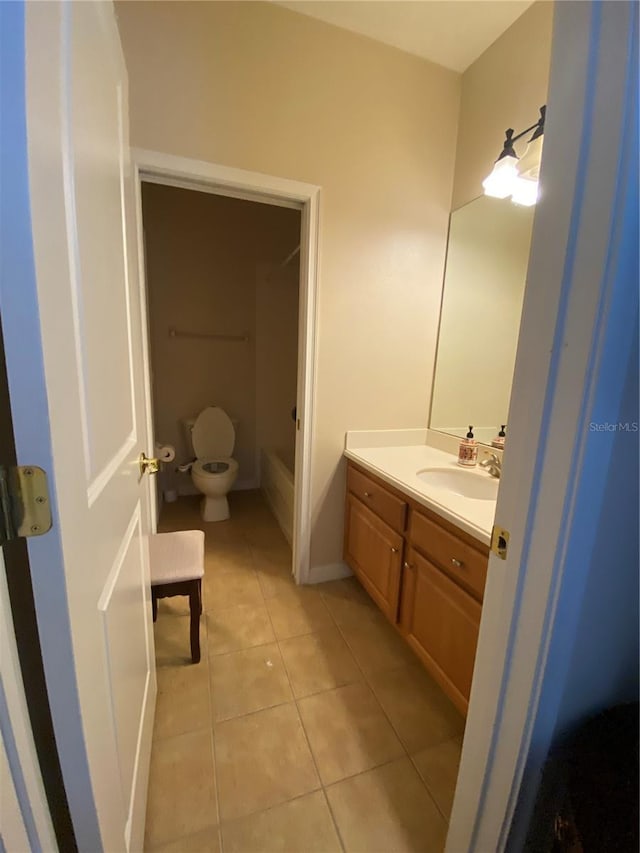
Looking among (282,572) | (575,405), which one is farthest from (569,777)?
(282,572)

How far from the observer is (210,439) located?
3.14m

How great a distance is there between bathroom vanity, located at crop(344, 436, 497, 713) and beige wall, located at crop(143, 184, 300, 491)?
180cm

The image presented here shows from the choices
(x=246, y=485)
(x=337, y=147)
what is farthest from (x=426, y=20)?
(x=246, y=485)

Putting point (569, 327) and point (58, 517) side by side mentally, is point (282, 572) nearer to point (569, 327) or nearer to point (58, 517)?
point (58, 517)

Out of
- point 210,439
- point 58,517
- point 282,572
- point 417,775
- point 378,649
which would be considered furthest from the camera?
point 210,439

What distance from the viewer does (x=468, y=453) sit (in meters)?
1.75

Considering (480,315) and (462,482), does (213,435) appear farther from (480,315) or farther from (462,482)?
(480,315)

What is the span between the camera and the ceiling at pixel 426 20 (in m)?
1.46

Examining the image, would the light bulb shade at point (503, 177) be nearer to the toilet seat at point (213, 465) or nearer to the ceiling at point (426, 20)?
the ceiling at point (426, 20)

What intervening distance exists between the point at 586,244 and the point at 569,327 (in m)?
0.12

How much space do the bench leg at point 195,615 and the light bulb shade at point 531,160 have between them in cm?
204

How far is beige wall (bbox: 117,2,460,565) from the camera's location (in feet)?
4.70

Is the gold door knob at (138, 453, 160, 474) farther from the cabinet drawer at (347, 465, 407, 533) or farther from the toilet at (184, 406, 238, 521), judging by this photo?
the toilet at (184, 406, 238, 521)

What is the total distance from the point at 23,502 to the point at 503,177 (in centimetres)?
180
